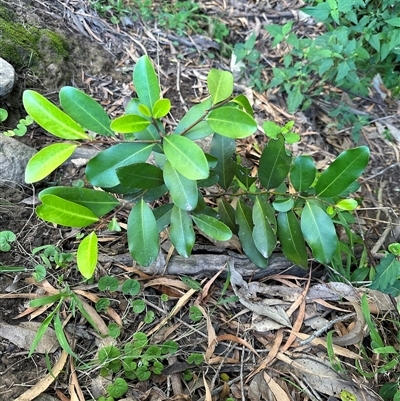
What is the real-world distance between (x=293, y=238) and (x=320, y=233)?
4.7 inches

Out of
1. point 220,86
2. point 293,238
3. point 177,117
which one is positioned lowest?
point 177,117

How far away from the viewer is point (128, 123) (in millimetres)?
1054

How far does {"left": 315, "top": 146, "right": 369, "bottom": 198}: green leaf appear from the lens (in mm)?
1260

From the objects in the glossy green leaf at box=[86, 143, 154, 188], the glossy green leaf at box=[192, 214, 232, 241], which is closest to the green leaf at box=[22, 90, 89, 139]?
the glossy green leaf at box=[86, 143, 154, 188]

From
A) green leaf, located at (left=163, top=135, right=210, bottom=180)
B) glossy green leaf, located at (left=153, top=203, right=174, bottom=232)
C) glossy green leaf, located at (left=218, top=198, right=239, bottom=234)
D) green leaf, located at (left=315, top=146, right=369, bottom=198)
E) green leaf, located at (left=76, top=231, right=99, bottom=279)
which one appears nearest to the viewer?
green leaf, located at (left=163, top=135, right=210, bottom=180)

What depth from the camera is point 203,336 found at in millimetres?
1432

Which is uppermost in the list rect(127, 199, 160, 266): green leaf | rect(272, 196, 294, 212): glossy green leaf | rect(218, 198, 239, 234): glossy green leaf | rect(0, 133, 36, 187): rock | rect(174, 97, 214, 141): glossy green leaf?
rect(174, 97, 214, 141): glossy green leaf

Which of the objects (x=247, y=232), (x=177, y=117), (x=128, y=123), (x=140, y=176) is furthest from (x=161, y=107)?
(x=177, y=117)

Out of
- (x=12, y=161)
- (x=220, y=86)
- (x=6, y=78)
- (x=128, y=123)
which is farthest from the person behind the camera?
(x=6, y=78)

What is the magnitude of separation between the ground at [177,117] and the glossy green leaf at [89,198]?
37 cm

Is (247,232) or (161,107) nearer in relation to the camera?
(161,107)

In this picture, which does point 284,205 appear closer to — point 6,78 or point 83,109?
point 83,109

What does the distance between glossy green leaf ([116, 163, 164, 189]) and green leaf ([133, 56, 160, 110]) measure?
0.19 m

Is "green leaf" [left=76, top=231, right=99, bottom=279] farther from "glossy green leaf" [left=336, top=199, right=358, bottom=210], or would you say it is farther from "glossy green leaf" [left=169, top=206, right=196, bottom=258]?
"glossy green leaf" [left=336, top=199, right=358, bottom=210]
